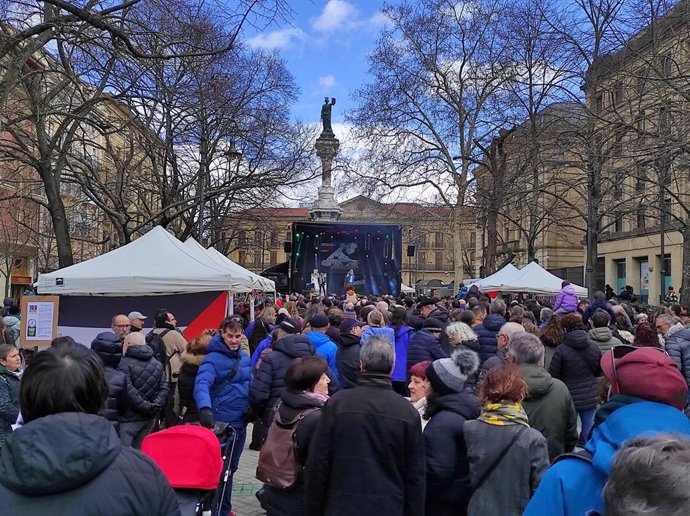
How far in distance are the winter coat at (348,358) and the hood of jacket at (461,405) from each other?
2924 millimetres

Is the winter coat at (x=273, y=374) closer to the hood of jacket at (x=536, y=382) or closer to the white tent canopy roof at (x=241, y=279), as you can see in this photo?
the hood of jacket at (x=536, y=382)

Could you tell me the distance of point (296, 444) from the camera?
3.76m

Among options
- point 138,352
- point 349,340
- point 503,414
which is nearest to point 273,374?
Answer: point 138,352

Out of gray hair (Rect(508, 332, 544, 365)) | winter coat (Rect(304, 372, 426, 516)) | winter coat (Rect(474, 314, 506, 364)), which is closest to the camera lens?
winter coat (Rect(304, 372, 426, 516))

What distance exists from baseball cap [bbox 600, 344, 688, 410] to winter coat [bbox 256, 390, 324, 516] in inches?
71.3

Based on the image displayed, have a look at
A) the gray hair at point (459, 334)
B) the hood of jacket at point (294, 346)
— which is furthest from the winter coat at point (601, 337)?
the hood of jacket at point (294, 346)

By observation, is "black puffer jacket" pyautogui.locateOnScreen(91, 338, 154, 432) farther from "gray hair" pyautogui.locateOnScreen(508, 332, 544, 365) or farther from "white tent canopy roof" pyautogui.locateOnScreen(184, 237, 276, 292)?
"white tent canopy roof" pyautogui.locateOnScreen(184, 237, 276, 292)

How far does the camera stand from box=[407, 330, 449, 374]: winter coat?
7.34m

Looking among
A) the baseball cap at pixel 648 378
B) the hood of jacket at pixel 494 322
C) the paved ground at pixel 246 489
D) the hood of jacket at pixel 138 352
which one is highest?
the baseball cap at pixel 648 378

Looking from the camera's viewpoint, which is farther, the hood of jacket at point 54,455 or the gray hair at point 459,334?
the gray hair at point 459,334

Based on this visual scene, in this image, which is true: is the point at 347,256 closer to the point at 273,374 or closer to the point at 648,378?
the point at 273,374

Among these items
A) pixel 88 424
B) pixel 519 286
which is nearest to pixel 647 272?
pixel 519 286

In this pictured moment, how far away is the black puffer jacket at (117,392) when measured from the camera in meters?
5.12

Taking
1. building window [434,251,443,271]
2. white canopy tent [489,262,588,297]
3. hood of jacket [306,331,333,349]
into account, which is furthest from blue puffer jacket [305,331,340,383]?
building window [434,251,443,271]
